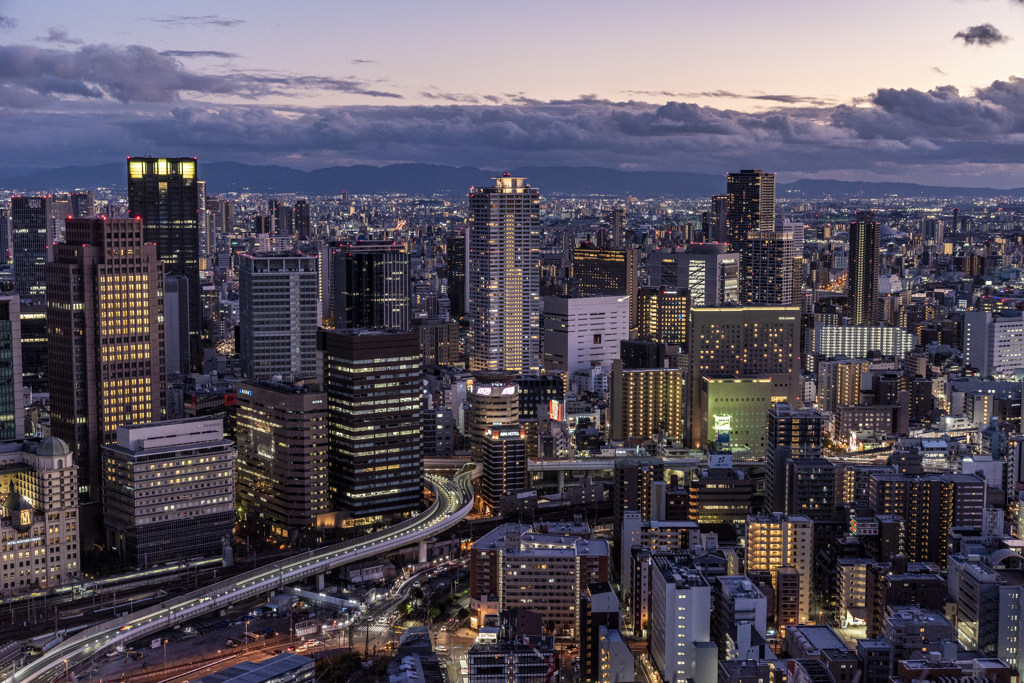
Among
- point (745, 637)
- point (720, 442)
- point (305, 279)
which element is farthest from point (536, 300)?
point (745, 637)

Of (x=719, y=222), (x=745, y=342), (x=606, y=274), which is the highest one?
(x=719, y=222)

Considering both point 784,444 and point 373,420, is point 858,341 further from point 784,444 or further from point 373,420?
point 373,420

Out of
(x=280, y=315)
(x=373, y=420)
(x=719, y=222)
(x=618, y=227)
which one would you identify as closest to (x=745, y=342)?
(x=280, y=315)

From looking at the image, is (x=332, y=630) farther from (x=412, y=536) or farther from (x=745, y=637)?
(x=745, y=637)

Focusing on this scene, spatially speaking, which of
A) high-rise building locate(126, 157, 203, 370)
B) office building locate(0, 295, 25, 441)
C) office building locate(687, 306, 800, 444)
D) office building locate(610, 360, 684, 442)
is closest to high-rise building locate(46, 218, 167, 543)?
office building locate(0, 295, 25, 441)

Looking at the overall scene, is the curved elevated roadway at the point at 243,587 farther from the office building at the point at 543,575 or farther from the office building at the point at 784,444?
the office building at the point at 784,444

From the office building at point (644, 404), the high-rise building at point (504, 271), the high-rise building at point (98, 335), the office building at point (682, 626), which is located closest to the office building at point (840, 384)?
the office building at point (644, 404)
